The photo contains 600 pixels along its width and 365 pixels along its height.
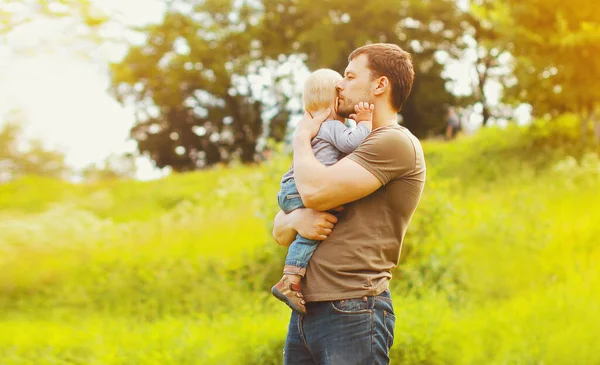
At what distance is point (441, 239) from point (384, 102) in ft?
16.4

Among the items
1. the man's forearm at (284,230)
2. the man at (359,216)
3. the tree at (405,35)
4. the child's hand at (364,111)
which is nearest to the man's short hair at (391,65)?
the man at (359,216)

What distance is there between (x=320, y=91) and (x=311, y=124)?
0.43 feet

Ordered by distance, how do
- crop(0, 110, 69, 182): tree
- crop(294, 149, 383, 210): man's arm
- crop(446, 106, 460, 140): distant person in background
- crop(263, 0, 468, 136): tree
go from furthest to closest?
crop(263, 0, 468, 136): tree
crop(446, 106, 460, 140): distant person in background
crop(0, 110, 69, 182): tree
crop(294, 149, 383, 210): man's arm

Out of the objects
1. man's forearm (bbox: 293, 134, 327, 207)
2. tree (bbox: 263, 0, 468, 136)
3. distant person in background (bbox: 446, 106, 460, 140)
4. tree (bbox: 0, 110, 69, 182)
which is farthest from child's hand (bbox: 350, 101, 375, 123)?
tree (bbox: 263, 0, 468, 136)

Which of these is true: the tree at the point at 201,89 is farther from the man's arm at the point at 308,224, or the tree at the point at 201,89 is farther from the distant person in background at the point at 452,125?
the man's arm at the point at 308,224

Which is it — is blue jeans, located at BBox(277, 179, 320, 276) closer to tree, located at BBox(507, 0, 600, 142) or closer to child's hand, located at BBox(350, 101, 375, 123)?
child's hand, located at BBox(350, 101, 375, 123)

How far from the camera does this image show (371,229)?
240 cm

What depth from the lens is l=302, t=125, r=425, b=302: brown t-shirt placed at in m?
2.36

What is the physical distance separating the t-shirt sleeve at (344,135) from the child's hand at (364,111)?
35 millimetres

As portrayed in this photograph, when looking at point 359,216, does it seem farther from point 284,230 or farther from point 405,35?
point 405,35

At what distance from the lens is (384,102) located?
250cm

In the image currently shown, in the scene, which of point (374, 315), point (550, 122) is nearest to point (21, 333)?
point (374, 315)

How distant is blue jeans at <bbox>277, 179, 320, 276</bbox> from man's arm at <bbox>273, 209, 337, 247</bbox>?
36 millimetres

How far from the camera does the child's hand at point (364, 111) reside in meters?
2.45
